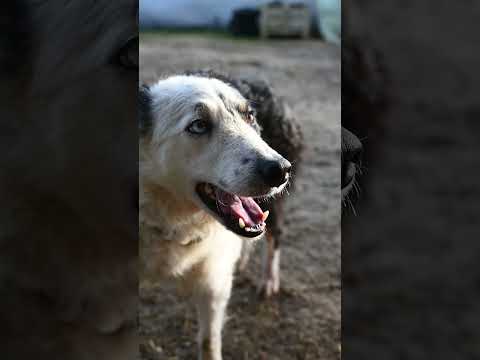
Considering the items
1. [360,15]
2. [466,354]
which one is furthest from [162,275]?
[466,354]

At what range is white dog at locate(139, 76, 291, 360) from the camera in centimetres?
117

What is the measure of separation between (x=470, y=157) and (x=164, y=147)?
1.06 meters

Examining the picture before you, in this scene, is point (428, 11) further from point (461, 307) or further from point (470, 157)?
point (461, 307)

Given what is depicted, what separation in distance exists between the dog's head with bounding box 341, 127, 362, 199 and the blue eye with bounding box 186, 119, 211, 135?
0.38 metres

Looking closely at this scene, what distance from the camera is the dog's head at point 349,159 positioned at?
1332 mm

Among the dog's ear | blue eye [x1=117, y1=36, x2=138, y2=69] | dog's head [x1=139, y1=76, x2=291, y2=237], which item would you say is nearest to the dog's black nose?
dog's head [x1=139, y1=76, x2=291, y2=237]

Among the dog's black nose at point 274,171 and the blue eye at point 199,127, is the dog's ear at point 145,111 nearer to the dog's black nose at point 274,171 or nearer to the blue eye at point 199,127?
the blue eye at point 199,127

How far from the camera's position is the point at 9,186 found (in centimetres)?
128

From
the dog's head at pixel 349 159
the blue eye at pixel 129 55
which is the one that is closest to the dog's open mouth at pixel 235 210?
the dog's head at pixel 349 159

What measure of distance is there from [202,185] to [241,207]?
113 mm

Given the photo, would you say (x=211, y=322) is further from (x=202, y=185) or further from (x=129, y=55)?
(x=129, y=55)

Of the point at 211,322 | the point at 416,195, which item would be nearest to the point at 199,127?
the point at 211,322

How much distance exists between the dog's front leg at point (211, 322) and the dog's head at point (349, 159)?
0.43m

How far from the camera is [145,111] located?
4.13ft
